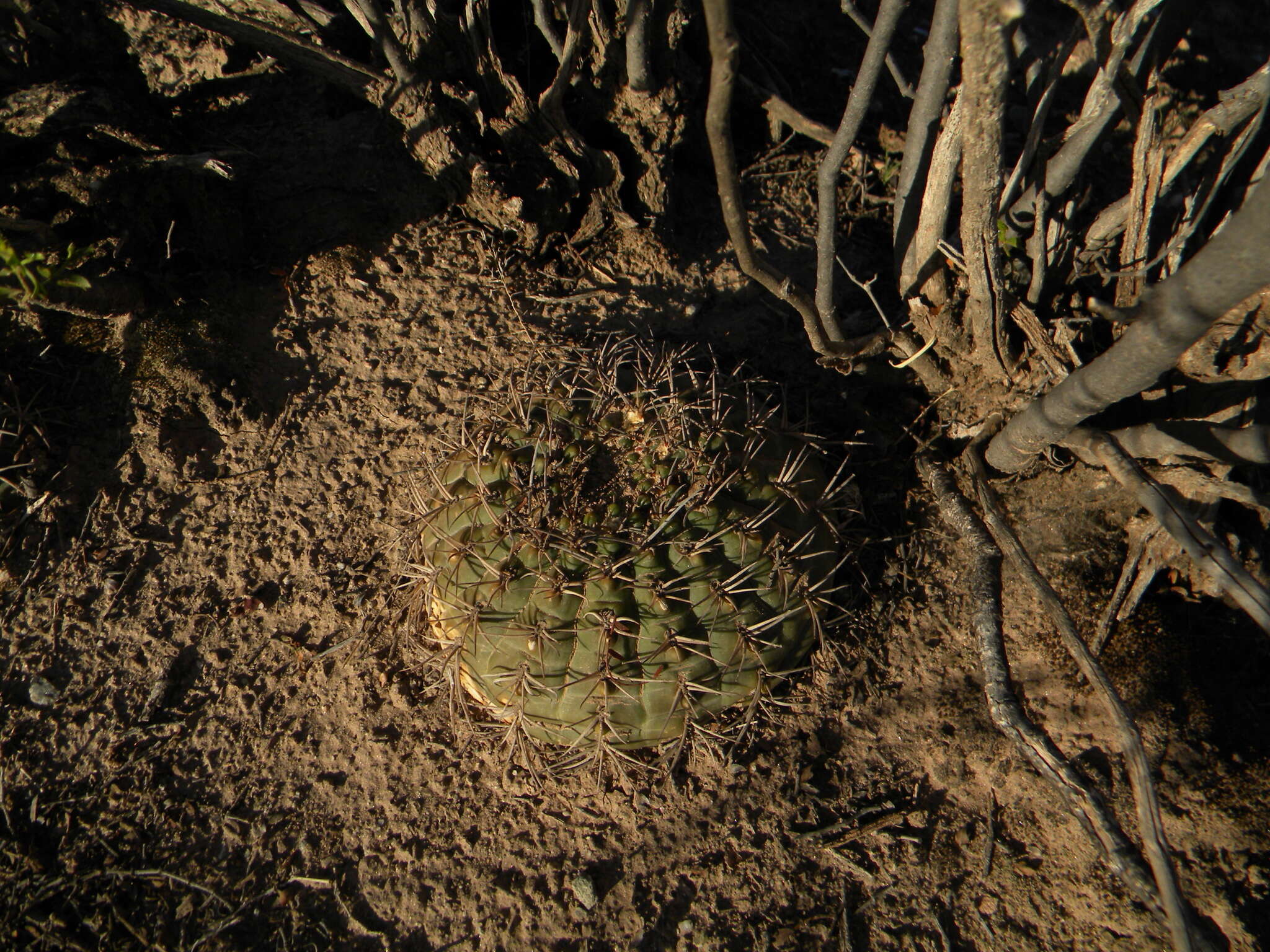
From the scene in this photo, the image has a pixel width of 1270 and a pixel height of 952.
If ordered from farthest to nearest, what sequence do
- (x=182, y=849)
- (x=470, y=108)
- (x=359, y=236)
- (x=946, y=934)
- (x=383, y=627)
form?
(x=359, y=236), (x=470, y=108), (x=383, y=627), (x=182, y=849), (x=946, y=934)

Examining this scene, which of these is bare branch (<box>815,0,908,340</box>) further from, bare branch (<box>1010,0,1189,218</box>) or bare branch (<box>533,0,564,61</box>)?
bare branch (<box>533,0,564,61</box>)

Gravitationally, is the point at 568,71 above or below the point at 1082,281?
below

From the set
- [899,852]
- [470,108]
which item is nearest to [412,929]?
[899,852]

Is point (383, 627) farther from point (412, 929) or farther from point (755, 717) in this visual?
point (755, 717)

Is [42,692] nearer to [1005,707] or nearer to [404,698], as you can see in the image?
[404,698]

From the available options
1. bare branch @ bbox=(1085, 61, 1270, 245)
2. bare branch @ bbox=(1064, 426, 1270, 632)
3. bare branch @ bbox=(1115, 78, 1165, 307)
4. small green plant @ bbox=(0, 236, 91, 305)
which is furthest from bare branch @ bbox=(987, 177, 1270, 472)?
small green plant @ bbox=(0, 236, 91, 305)

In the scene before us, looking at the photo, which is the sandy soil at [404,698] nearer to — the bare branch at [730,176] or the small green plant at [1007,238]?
the bare branch at [730,176]
